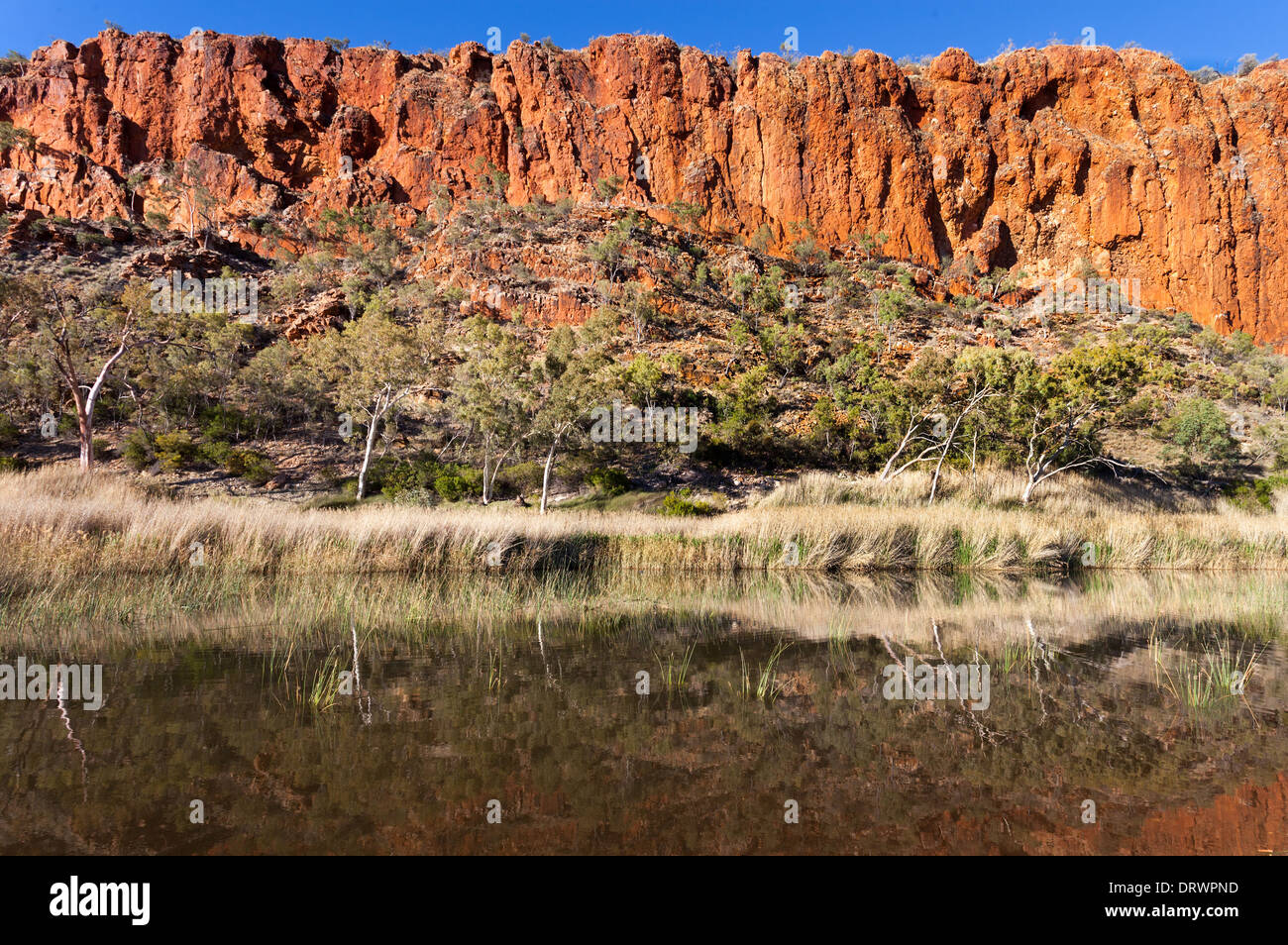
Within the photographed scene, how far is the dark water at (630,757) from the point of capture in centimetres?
297

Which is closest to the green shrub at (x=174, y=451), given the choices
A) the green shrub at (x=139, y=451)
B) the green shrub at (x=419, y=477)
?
the green shrub at (x=139, y=451)

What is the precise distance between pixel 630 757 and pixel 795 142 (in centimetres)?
8613

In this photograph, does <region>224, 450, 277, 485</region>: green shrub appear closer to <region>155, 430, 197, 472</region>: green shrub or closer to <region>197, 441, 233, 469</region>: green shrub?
<region>197, 441, 233, 469</region>: green shrub

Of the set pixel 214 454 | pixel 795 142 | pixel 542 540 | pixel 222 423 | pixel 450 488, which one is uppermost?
pixel 795 142

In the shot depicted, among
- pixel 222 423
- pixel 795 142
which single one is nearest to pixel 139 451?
pixel 222 423

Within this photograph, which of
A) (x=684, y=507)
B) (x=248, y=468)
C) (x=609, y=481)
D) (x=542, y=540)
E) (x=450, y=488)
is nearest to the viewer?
(x=542, y=540)

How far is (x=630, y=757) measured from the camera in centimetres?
379

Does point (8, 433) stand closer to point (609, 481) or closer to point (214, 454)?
point (214, 454)

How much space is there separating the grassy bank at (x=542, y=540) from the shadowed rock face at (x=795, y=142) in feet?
212

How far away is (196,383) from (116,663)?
37779mm

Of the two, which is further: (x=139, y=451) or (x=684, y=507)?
(x=139, y=451)

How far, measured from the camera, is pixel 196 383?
1439 inches

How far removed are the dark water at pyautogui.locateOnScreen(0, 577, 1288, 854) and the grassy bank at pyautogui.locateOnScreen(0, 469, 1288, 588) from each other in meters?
6.08
